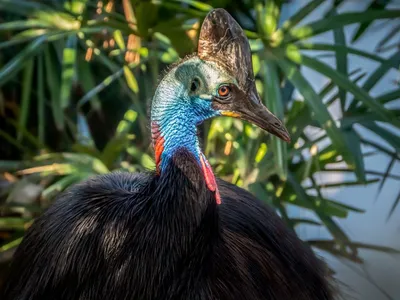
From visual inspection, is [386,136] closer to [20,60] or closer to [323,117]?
[323,117]

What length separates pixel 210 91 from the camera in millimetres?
1312

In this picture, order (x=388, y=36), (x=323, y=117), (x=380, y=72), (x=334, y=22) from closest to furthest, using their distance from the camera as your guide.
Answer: (x=323, y=117)
(x=334, y=22)
(x=380, y=72)
(x=388, y=36)

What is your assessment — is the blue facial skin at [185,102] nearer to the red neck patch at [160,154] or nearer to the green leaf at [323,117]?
the red neck patch at [160,154]

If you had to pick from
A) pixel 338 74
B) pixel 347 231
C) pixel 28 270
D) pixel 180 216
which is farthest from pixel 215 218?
pixel 347 231

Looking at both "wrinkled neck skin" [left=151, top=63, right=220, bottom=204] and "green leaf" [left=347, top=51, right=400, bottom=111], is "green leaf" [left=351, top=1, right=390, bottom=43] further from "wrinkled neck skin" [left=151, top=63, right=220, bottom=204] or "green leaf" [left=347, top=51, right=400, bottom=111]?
"wrinkled neck skin" [left=151, top=63, right=220, bottom=204]

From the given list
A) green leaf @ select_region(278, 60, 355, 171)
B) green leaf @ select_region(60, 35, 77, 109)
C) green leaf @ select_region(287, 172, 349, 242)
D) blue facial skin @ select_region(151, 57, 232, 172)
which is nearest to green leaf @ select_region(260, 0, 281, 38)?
green leaf @ select_region(278, 60, 355, 171)

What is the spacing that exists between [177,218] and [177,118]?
17 cm

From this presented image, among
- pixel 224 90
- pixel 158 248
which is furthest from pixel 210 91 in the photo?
pixel 158 248

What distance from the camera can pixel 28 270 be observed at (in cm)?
159

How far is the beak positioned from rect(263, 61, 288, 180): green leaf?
26.2 inches

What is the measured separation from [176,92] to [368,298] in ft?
5.09

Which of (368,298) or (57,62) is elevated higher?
(57,62)

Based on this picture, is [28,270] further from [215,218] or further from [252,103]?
[252,103]

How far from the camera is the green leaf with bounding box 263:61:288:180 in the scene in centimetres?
198
